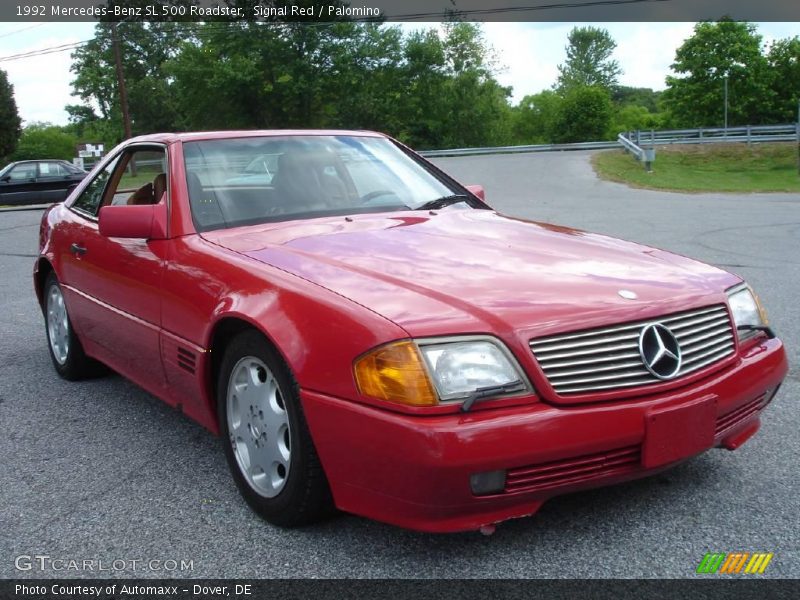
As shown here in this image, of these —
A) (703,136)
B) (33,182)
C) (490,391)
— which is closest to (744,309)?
(490,391)

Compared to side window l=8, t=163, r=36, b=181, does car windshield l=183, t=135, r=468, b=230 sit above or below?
above

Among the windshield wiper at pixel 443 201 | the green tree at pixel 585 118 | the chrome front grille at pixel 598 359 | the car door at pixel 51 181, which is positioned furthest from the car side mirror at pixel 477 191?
the green tree at pixel 585 118

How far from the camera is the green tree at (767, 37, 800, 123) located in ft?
209

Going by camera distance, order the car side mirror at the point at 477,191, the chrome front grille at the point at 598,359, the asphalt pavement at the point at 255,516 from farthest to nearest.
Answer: the car side mirror at the point at 477,191, the asphalt pavement at the point at 255,516, the chrome front grille at the point at 598,359

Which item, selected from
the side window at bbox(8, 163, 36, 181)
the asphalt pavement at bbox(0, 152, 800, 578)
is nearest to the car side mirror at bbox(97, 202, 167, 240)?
the asphalt pavement at bbox(0, 152, 800, 578)

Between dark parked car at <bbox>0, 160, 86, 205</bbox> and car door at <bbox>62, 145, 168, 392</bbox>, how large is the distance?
19.6 m

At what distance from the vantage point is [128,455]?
11.8 feet

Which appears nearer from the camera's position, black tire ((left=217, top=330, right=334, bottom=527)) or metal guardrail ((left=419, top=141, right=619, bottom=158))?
black tire ((left=217, top=330, right=334, bottom=527))

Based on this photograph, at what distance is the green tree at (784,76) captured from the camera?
2505 inches

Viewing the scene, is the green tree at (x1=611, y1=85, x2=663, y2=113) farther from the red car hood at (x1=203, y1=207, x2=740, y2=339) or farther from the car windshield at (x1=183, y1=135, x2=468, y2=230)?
the red car hood at (x1=203, y1=207, x2=740, y2=339)

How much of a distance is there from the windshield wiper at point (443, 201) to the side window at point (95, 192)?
5.96 feet

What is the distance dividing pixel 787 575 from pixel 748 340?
34.4 inches

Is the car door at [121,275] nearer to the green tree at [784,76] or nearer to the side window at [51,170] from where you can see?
Answer: the side window at [51,170]

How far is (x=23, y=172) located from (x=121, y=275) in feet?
69.8
